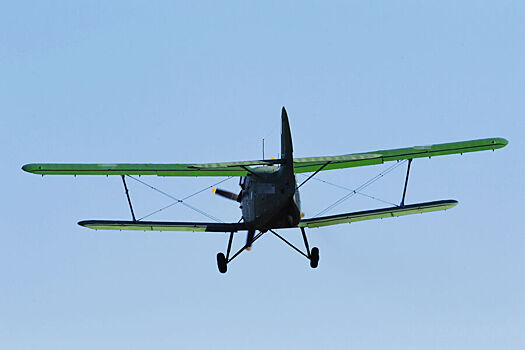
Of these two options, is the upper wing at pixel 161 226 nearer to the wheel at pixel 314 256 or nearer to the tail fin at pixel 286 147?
the wheel at pixel 314 256

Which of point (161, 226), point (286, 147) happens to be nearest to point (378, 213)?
point (286, 147)

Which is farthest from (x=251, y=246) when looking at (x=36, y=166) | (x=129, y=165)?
(x=36, y=166)

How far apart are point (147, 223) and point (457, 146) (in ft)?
26.3

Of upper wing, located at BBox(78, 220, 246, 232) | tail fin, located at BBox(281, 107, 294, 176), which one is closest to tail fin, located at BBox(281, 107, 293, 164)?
tail fin, located at BBox(281, 107, 294, 176)

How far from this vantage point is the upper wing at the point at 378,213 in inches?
1239

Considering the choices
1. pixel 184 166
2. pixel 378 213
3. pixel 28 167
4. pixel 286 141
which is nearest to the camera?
pixel 286 141

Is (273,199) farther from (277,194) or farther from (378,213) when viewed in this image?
(378,213)

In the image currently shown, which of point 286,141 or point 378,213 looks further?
point 378,213

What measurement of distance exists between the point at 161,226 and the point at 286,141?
4725 millimetres

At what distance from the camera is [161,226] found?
31.8 meters

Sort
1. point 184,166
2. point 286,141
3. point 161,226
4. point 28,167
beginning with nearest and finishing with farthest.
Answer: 1. point 286,141
2. point 28,167
3. point 184,166
4. point 161,226

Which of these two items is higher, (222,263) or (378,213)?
(378,213)

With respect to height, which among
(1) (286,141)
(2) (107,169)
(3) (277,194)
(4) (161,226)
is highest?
(1) (286,141)

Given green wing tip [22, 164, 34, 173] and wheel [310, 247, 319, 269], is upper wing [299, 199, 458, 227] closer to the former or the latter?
wheel [310, 247, 319, 269]
